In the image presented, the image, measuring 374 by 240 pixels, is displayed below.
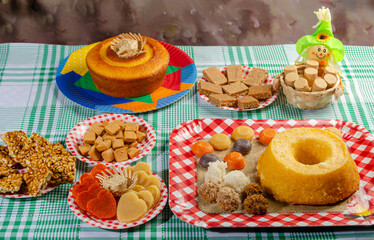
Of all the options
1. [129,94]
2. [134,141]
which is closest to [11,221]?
[134,141]

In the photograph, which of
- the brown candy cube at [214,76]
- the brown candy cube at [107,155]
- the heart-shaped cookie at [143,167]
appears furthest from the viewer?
the brown candy cube at [214,76]

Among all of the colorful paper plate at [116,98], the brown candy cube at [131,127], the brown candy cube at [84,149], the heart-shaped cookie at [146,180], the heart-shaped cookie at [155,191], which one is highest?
the heart-shaped cookie at [155,191]

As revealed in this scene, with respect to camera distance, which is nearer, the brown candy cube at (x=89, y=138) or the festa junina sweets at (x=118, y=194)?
the festa junina sweets at (x=118, y=194)

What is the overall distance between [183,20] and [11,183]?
230cm

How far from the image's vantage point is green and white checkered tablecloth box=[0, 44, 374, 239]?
164 centimetres

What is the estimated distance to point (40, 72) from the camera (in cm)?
259

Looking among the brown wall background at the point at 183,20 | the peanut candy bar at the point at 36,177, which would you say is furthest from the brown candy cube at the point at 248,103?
the brown wall background at the point at 183,20

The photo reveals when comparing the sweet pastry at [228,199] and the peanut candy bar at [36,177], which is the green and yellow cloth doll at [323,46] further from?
the peanut candy bar at [36,177]

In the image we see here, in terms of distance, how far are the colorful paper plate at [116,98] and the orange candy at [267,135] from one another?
0.54m

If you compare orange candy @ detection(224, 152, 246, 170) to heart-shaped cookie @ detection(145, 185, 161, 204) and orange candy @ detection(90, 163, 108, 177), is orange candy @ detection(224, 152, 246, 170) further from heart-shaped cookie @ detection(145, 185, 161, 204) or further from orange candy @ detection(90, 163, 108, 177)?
orange candy @ detection(90, 163, 108, 177)

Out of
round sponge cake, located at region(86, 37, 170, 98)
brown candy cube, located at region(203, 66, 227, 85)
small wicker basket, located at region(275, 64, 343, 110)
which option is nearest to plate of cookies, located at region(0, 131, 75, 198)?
round sponge cake, located at region(86, 37, 170, 98)

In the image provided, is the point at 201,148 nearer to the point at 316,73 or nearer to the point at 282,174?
the point at 282,174

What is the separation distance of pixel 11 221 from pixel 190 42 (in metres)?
2.32

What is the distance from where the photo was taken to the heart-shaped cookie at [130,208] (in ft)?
5.15
